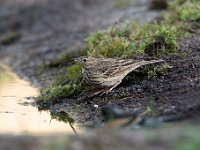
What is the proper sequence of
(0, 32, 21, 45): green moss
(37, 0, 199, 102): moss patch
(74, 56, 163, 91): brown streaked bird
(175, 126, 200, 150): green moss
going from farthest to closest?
1. (0, 32, 21, 45): green moss
2. (37, 0, 199, 102): moss patch
3. (74, 56, 163, 91): brown streaked bird
4. (175, 126, 200, 150): green moss

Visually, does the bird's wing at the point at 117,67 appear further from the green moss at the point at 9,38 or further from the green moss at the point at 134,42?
the green moss at the point at 9,38

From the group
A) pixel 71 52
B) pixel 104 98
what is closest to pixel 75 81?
pixel 104 98

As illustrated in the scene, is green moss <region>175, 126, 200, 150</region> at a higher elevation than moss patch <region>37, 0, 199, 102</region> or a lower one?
lower

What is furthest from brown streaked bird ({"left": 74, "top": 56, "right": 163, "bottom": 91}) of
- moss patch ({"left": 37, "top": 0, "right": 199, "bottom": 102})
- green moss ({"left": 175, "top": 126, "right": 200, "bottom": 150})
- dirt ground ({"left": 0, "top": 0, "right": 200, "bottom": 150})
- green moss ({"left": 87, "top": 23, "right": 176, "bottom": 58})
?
green moss ({"left": 175, "top": 126, "right": 200, "bottom": 150})

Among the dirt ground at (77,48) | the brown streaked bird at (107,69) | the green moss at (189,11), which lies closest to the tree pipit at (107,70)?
the brown streaked bird at (107,69)

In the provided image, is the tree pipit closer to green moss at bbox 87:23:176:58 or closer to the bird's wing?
the bird's wing

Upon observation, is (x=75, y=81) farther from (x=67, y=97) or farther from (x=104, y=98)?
(x=104, y=98)
